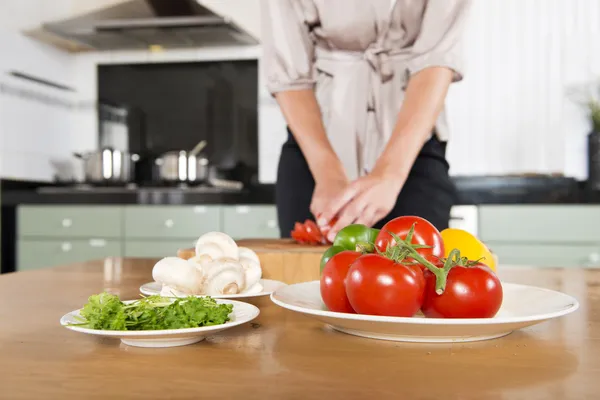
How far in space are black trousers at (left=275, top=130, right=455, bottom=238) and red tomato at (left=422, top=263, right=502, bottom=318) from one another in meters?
0.83

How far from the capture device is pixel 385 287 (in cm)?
64

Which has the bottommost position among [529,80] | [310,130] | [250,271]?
[250,271]

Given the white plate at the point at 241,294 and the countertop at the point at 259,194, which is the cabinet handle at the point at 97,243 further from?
the white plate at the point at 241,294

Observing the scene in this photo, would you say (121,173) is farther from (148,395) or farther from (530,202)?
(148,395)

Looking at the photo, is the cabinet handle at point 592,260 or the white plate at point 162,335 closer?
the white plate at point 162,335

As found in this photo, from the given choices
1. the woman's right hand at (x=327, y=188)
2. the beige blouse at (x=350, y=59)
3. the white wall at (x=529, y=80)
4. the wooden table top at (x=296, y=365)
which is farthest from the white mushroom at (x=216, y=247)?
the white wall at (x=529, y=80)

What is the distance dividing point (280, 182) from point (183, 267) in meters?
0.86

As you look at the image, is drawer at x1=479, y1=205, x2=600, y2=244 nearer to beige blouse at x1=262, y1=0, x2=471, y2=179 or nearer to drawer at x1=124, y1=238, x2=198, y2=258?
drawer at x1=124, y1=238, x2=198, y2=258

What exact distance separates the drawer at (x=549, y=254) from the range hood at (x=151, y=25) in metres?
1.65

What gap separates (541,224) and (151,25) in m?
2.03

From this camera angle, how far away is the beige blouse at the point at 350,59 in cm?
158

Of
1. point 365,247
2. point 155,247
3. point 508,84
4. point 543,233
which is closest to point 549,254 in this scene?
point 543,233

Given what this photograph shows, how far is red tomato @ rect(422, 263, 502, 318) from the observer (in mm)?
639

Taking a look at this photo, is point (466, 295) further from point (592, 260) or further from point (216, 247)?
point (592, 260)
